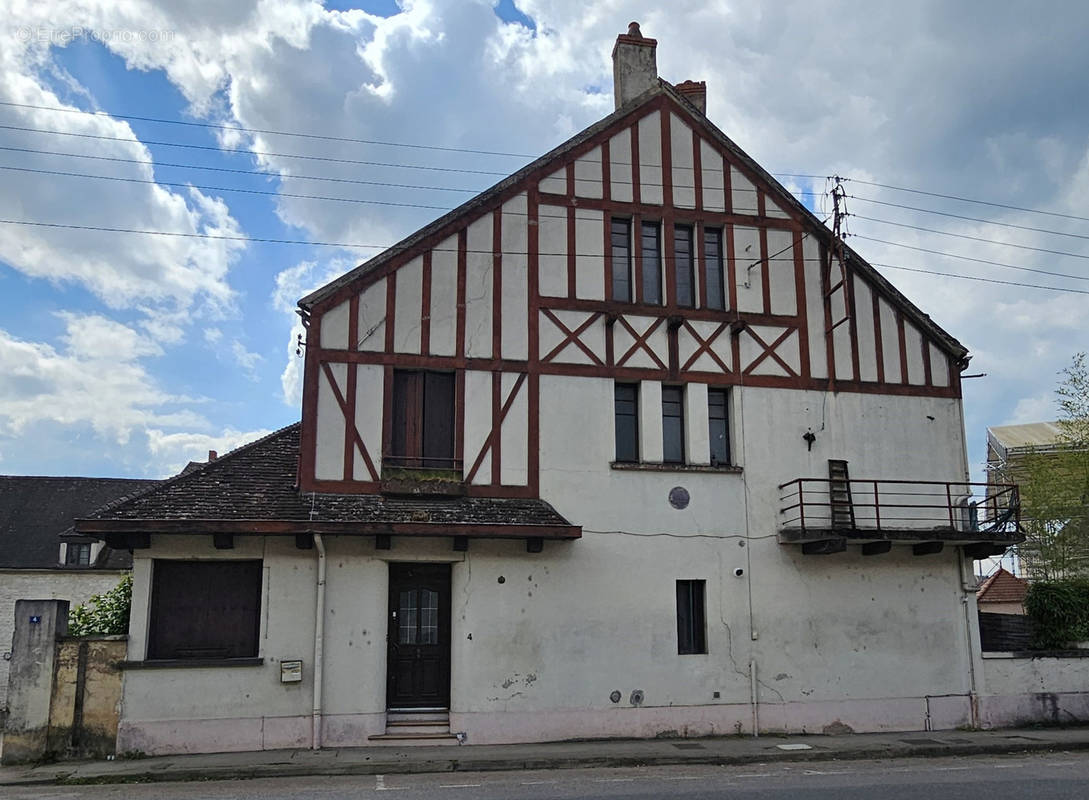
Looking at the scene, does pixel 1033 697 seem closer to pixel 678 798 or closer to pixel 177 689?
pixel 678 798

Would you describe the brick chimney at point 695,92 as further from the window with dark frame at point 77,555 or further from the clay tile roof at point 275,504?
the window with dark frame at point 77,555

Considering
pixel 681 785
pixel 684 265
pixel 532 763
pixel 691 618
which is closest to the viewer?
pixel 681 785

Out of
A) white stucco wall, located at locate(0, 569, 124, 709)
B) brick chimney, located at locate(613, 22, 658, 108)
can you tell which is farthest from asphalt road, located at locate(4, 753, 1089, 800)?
white stucco wall, located at locate(0, 569, 124, 709)

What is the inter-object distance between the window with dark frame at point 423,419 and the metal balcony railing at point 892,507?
20.6 feet

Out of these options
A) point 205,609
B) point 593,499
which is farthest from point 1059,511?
point 205,609

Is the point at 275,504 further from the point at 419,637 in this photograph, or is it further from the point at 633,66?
the point at 633,66

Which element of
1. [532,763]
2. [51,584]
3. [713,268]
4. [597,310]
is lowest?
[532,763]

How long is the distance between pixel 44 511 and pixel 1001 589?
1355 inches

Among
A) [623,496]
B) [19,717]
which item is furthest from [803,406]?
[19,717]

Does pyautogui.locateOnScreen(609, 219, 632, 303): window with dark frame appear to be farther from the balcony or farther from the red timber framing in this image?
the balcony

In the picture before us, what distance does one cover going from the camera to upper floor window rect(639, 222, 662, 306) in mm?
17719

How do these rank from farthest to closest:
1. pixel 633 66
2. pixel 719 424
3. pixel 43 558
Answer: pixel 43 558 < pixel 633 66 < pixel 719 424

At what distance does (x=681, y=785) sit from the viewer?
11.4 metres

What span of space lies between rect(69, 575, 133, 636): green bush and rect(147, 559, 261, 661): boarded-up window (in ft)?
4.34
